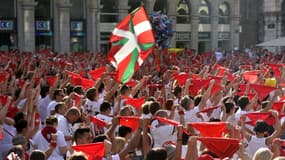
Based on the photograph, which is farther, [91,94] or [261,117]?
[91,94]

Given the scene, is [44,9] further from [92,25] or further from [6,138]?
[6,138]

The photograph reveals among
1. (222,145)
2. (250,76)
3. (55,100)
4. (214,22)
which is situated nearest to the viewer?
(222,145)

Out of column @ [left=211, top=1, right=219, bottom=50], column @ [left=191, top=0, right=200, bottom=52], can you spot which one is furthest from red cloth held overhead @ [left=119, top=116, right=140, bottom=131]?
column @ [left=211, top=1, right=219, bottom=50]

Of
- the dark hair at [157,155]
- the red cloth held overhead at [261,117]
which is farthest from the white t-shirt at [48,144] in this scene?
the red cloth held overhead at [261,117]

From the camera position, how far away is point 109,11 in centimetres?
4112

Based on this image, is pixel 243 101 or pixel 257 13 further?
pixel 257 13

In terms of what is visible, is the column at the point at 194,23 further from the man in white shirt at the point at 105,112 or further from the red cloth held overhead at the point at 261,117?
the man in white shirt at the point at 105,112

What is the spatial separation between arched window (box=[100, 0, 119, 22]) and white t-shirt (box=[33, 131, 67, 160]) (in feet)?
108

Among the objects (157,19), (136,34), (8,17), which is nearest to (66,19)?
(8,17)

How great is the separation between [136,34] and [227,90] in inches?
127

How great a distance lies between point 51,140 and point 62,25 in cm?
2982

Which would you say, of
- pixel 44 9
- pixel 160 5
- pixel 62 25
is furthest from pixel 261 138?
pixel 160 5

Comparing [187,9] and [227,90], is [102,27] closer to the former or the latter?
[187,9]

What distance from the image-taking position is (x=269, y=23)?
169 feet
